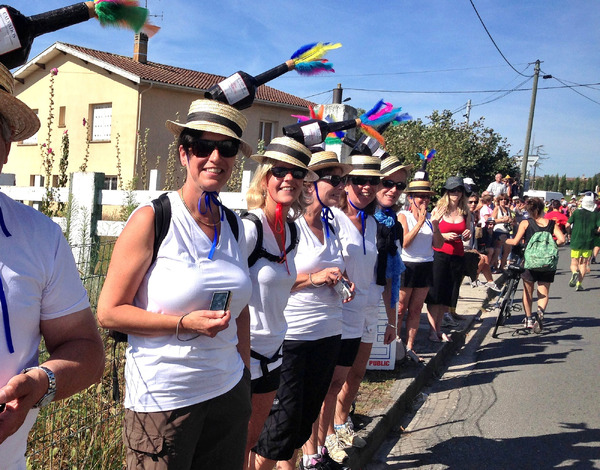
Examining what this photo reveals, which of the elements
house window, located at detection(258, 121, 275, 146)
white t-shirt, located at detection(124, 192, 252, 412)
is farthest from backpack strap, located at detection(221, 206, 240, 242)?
house window, located at detection(258, 121, 275, 146)

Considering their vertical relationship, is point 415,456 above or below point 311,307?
below

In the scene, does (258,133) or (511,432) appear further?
(258,133)

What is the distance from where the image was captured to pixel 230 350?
2.23 metres

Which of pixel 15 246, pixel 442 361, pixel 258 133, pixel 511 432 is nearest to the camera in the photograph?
pixel 15 246

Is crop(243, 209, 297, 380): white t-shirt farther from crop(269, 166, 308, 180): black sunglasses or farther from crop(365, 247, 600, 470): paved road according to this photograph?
crop(365, 247, 600, 470): paved road

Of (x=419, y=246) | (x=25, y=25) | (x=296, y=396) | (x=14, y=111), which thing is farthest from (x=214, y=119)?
(x=419, y=246)

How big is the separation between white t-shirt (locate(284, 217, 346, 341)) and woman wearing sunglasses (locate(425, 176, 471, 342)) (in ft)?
13.3

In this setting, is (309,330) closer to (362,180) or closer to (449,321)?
(362,180)

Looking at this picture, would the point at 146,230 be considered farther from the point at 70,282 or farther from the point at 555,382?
the point at 555,382

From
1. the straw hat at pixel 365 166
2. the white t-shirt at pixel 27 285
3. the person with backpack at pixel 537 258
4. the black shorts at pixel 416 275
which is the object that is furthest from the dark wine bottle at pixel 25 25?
the person with backpack at pixel 537 258

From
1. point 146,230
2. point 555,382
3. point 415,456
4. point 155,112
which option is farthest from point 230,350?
point 155,112

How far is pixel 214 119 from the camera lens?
2.29 meters

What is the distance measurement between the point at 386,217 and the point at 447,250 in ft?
9.31

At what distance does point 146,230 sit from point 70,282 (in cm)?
55
